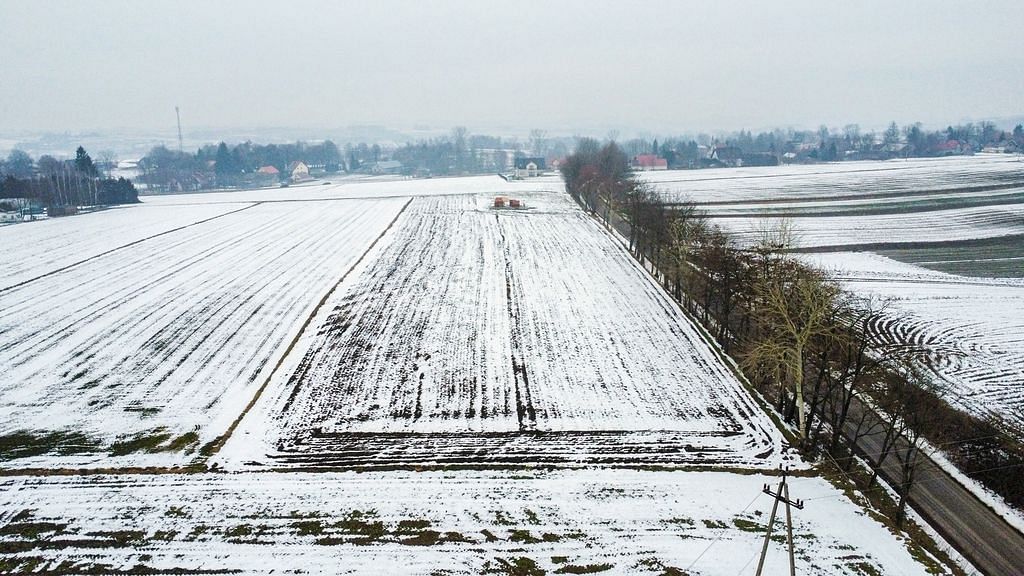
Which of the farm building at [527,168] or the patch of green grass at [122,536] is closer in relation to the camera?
the patch of green grass at [122,536]

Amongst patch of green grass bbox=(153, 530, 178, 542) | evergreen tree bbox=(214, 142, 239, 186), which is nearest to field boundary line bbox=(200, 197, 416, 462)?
patch of green grass bbox=(153, 530, 178, 542)

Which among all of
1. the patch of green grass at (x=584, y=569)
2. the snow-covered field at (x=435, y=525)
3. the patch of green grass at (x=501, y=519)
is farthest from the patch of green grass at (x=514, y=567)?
the patch of green grass at (x=501, y=519)

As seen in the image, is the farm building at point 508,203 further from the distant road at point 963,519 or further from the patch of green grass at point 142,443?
the distant road at point 963,519

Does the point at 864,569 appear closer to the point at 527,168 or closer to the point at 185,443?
the point at 185,443

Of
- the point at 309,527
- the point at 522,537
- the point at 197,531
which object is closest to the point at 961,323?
the point at 522,537

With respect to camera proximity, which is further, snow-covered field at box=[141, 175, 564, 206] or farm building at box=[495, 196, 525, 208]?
snow-covered field at box=[141, 175, 564, 206]

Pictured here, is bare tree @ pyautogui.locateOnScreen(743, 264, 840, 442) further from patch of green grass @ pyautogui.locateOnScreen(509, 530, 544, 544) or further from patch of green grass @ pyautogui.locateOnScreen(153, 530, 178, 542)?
patch of green grass @ pyautogui.locateOnScreen(153, 530, 178, 542)
